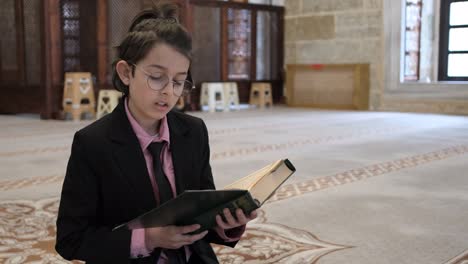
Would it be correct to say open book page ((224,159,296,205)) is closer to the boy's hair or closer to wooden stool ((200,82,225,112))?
the boy's hair

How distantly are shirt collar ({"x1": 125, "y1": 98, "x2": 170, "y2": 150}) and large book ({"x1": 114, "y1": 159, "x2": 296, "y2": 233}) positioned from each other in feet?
0.78

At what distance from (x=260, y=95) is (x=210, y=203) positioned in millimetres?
9373

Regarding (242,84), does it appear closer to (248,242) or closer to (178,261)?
(248,242)

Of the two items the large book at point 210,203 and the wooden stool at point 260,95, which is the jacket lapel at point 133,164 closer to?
the large book at point 210,203

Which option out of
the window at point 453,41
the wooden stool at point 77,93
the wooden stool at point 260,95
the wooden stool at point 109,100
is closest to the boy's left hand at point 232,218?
the wooden stool at point 77,93

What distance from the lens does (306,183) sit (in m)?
3.63

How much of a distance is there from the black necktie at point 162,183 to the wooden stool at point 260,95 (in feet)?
29.9

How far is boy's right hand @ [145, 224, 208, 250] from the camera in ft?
4.14

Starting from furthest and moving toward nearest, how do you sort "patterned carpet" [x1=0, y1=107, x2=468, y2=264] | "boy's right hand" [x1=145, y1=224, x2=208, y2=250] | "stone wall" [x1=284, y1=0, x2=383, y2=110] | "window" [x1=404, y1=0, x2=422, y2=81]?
"window" [x1=404, y1=0, x2=422, y2=81], "stone wall" [x1=284, y1=0, x2=383, y2=110], "patterned carpet" [x1=0, y1=107, x2=468, y2=264], "boy's right hand" [x1=145, y1=224, x2=208, y2=250]

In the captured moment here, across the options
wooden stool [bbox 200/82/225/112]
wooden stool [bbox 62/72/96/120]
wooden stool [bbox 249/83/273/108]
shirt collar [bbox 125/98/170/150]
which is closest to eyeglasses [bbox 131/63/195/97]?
shirt collar [bbox 125/98/170/150]

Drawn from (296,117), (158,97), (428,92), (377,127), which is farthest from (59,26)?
(158,97)

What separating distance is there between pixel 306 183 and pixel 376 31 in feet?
22.4

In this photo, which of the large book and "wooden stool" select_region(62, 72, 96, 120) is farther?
"wooden stool" select_region(62, 72, 96, 120)

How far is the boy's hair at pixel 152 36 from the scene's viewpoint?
136 centimetres
